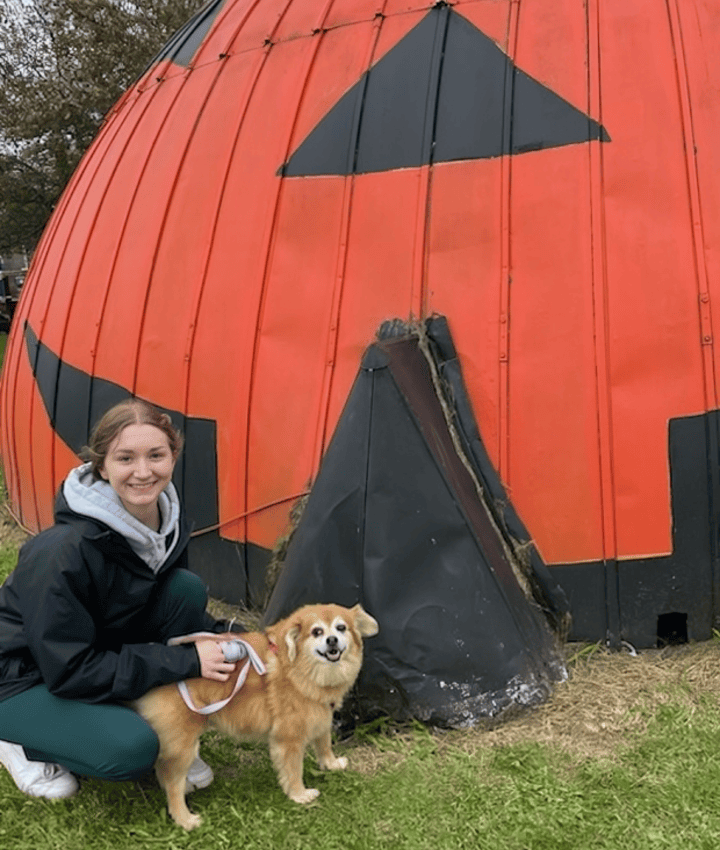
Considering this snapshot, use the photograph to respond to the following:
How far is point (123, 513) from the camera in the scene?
263 centimetres

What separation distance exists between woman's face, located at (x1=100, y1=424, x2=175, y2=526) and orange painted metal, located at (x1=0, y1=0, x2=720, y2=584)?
3.96 feet

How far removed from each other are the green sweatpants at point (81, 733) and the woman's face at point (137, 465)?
0.66 metres

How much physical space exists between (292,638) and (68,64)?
72.2 ft

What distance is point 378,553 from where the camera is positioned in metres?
3.33

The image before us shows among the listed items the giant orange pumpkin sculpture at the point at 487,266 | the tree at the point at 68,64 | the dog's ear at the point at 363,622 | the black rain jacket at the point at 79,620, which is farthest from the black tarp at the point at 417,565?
the tree at the point at 68,64

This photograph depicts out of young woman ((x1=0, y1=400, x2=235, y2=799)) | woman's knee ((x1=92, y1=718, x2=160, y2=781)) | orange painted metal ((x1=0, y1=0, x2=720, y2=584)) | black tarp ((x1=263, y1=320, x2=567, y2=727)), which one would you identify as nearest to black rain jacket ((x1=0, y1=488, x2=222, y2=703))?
young woman ((x1=0, y1=400, x2=235, y2=799))

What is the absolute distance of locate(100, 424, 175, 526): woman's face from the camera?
8.65 ft

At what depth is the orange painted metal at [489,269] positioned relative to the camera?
3.57 meters

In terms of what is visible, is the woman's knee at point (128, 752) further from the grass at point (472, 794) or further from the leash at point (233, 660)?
the grass at point (472, 794)

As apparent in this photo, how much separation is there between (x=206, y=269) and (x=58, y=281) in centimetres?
154

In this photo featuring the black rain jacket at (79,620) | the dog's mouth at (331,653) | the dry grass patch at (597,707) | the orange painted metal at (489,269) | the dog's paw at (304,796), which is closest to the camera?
the black rain jacket at (79,620)

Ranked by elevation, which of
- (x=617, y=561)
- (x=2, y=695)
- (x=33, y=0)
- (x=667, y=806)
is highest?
(x=33, y=0)

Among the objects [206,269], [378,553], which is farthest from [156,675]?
[206,269]

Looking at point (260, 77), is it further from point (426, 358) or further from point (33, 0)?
point (33, 0)
